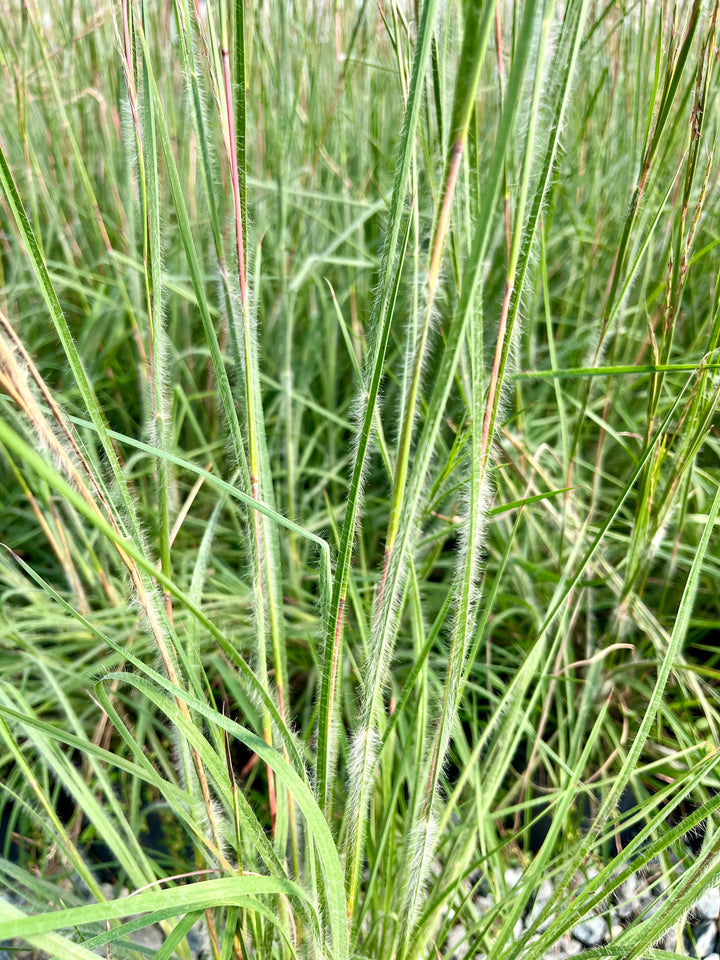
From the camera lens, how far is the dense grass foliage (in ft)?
1.14

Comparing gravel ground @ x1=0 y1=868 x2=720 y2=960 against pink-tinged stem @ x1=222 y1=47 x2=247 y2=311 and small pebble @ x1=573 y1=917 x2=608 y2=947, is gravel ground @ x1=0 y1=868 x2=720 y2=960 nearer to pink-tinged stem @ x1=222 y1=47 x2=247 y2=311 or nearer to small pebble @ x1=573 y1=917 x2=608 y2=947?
small pebble @ x1=573 y1=917 x2=608 y2=947

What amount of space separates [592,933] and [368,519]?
519mm

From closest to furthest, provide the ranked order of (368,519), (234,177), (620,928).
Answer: (234,177), (620,928), (368,519)

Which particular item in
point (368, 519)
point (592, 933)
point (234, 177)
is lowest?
point (592, 933)

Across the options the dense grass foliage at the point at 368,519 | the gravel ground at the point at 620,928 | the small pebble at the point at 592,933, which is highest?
the dense grass foliage at the point at 368,519

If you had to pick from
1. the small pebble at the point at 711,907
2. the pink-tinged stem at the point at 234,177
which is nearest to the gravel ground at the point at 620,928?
the small pebble at the point at 711,907

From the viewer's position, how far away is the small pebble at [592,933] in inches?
26.8

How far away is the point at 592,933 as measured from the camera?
0.69 m

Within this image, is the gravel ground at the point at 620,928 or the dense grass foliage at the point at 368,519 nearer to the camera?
the dense grass foliage at the point at 368,519

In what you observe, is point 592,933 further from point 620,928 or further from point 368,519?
point 368,519

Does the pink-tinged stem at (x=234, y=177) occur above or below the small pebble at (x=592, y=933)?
above

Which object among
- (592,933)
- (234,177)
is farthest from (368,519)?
(234,177)

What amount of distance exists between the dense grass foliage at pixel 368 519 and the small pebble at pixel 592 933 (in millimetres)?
53

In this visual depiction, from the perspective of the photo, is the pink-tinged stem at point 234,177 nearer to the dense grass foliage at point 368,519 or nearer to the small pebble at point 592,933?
the dense grass foliage at point 368,519
